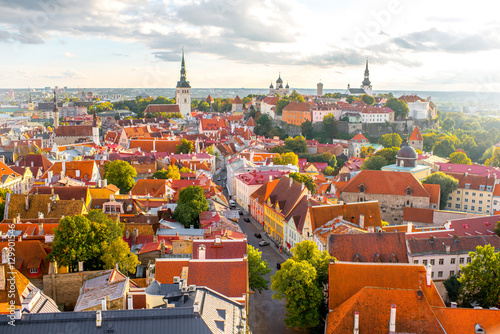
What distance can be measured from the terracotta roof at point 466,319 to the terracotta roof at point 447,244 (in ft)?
32.2

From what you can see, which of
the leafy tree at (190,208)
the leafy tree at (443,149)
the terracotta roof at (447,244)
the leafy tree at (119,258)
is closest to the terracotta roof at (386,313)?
the terracotta roof at (447,244)

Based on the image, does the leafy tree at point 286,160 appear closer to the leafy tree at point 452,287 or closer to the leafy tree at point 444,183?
the leafy tree at point 444,183

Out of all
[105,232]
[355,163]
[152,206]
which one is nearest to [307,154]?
[355,163]

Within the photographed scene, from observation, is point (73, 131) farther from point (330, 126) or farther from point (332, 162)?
point (330, 126)

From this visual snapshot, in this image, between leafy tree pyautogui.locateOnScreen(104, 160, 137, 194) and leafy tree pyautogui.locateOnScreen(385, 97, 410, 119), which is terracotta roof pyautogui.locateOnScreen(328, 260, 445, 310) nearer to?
leafy tree pyautogui.locateOnScreen(104, 160, 137, 194)

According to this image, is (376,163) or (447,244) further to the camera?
(376,163)

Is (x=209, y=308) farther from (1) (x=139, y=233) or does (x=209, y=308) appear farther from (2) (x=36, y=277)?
(1) (x=139, y=233)

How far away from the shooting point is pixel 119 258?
2720cm

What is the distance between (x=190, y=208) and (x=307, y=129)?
73.2 meters

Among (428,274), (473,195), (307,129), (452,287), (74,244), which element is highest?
(307,129)

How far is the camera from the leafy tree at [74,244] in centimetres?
2698

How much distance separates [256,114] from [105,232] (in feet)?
Answer: 354

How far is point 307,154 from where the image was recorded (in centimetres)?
8838

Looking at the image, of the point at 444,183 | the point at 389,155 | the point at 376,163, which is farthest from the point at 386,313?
the point at 389,155
